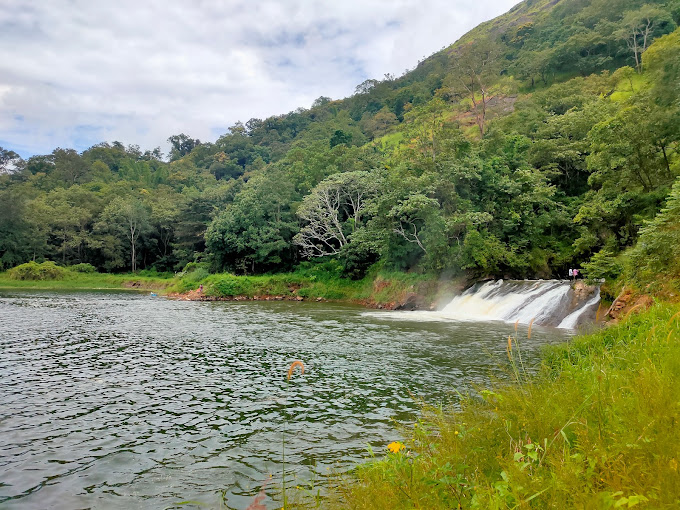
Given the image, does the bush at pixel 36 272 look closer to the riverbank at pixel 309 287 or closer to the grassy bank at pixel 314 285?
the riverbank at pixel 309 287

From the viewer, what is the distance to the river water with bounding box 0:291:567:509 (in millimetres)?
5980

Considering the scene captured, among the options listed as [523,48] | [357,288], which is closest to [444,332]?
[357,288]

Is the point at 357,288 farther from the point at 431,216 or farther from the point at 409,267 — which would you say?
the point at 431,216

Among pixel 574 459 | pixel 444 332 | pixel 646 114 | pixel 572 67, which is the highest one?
pixel 572 67

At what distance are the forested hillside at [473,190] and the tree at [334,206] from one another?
206mm

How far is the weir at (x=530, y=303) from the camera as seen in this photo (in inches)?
776

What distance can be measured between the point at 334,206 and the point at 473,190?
1584 centimetres

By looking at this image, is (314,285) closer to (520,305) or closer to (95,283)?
(520,305)

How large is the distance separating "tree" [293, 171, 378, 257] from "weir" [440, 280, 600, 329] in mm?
15981

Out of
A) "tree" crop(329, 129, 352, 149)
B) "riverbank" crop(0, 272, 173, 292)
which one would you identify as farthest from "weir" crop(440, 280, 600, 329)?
"tree" crop(329, 129, 352, 149)

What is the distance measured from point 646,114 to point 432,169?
593 inches

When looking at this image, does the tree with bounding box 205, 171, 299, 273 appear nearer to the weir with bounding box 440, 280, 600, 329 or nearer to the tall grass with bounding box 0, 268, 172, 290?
the tall grass with bounding box 0, 268, 172, 290

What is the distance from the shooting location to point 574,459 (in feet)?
12.1

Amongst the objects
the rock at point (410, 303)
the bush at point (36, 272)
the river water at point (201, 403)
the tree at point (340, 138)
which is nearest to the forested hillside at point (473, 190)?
the tree at point (340, 138)
